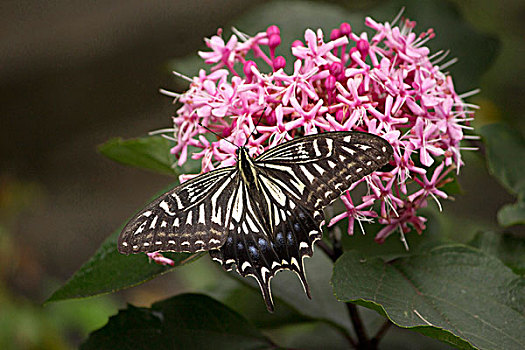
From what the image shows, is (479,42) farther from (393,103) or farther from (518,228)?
(518,228)

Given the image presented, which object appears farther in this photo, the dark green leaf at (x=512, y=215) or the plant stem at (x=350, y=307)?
the dark green leaf at (x=512, y=215)

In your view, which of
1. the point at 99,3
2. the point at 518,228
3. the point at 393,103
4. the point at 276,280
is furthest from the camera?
the point at 99,3

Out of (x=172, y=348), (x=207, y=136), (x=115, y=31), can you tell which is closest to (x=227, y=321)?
(x=172, y=348)

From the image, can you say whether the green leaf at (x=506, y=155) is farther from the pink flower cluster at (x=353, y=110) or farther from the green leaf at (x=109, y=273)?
the green leaf at (x=109, y=273)

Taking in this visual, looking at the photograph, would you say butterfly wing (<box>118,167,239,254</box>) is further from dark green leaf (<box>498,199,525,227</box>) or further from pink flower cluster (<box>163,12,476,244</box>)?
dark green leaf (<box>498,199,525,227</box>)

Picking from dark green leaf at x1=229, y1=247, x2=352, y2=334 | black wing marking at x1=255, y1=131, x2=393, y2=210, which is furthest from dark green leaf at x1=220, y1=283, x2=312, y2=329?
black wing marking at x1=255, y1=131, x2=393, y2=210

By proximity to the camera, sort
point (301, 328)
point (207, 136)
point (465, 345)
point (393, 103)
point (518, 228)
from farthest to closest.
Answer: point (518, 228) → point (301, 328) → point (207, 136) → point (393, 103) → point (465, 345)

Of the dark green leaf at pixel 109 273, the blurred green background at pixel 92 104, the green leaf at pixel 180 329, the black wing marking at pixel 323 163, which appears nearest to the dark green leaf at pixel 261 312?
the green leaf at pixel 180 329
